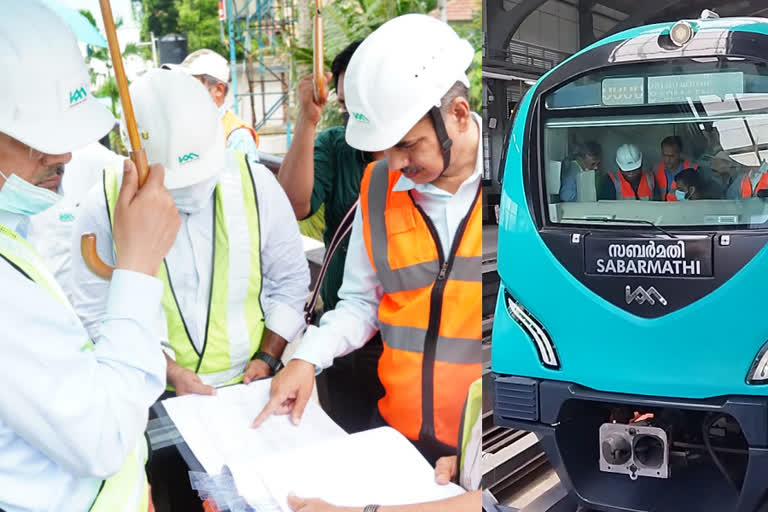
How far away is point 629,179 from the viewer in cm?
88

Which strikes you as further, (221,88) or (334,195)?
(334,195)

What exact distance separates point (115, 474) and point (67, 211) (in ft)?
2.03

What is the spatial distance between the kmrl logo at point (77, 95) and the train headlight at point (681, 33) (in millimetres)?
835

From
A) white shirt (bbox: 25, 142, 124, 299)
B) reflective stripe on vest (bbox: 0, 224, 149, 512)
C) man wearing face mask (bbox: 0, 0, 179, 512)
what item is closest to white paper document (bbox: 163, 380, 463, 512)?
reflective stripe on vest (bbox: 0, 224, 149, 512)

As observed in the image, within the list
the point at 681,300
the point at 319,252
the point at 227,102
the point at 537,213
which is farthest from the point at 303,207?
the point at 681,300

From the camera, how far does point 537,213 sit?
3.18 feet

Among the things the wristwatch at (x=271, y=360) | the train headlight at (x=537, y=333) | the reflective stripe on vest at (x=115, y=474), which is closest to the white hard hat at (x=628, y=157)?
the train headlight at (x=537, y=333)

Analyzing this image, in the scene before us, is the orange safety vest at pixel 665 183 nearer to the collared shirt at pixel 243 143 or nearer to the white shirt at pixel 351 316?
the white shirt at pixel 351 316

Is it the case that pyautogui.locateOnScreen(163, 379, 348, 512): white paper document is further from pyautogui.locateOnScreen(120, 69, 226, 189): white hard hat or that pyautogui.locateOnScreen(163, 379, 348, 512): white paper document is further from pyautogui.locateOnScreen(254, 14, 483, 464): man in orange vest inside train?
pyautogui.locateOnScreen(120, 69, 226, 189): white hard hat

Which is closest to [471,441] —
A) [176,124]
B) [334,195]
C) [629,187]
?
[629,187]

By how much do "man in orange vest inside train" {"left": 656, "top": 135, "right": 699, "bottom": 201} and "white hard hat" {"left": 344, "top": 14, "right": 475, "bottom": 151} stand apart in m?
0.52

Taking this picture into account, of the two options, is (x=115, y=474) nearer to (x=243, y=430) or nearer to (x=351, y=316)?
(x=243, y=430)

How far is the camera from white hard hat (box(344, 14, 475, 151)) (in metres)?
1.32

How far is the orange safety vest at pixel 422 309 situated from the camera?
1418 millimetres
